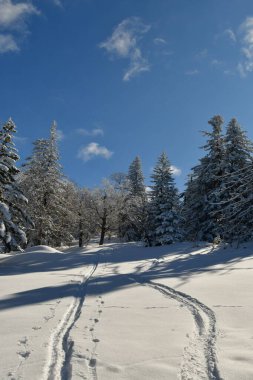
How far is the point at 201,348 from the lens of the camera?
425 centimetres

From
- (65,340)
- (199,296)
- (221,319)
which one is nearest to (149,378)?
(65,340)

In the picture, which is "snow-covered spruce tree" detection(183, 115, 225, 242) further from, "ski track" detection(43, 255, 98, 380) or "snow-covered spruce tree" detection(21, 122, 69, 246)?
"ski track" detection(43, 255, 98, 380)

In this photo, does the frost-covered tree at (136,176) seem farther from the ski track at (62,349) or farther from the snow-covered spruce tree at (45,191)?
the ski track at (62,349)

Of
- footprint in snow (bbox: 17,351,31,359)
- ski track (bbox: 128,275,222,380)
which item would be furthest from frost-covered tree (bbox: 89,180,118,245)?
footprint in snow (bbox: 17,351,31,359)

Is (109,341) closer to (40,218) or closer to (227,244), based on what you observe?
(227,244)

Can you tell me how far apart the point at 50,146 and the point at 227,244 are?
22.8m

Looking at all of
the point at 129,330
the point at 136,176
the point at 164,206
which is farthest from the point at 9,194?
the point at 136,176

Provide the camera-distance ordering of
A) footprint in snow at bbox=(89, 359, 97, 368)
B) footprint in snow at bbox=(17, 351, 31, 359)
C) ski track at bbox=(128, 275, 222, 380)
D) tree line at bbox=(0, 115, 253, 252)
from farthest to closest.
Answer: tree line at bbox=(0, 115, 253, 252)
footprint in snow at bbox=(17, 351, 31, 359)
footprint in snow at bbox=(89, 359, 97, 368)
ski track at bbox=(128, 275, 222, 380)

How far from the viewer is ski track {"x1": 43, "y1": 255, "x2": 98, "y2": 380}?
141 inches

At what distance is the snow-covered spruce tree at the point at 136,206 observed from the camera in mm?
34562

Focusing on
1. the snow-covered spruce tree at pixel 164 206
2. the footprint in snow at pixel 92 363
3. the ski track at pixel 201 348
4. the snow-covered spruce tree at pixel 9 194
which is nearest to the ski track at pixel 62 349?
the footprint in snow at pixel 92 363

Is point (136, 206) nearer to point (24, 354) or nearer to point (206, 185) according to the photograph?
point (206, 185)

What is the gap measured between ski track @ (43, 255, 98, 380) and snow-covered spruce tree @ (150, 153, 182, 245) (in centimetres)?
2636

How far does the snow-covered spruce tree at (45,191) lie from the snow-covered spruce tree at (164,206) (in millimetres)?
9455
